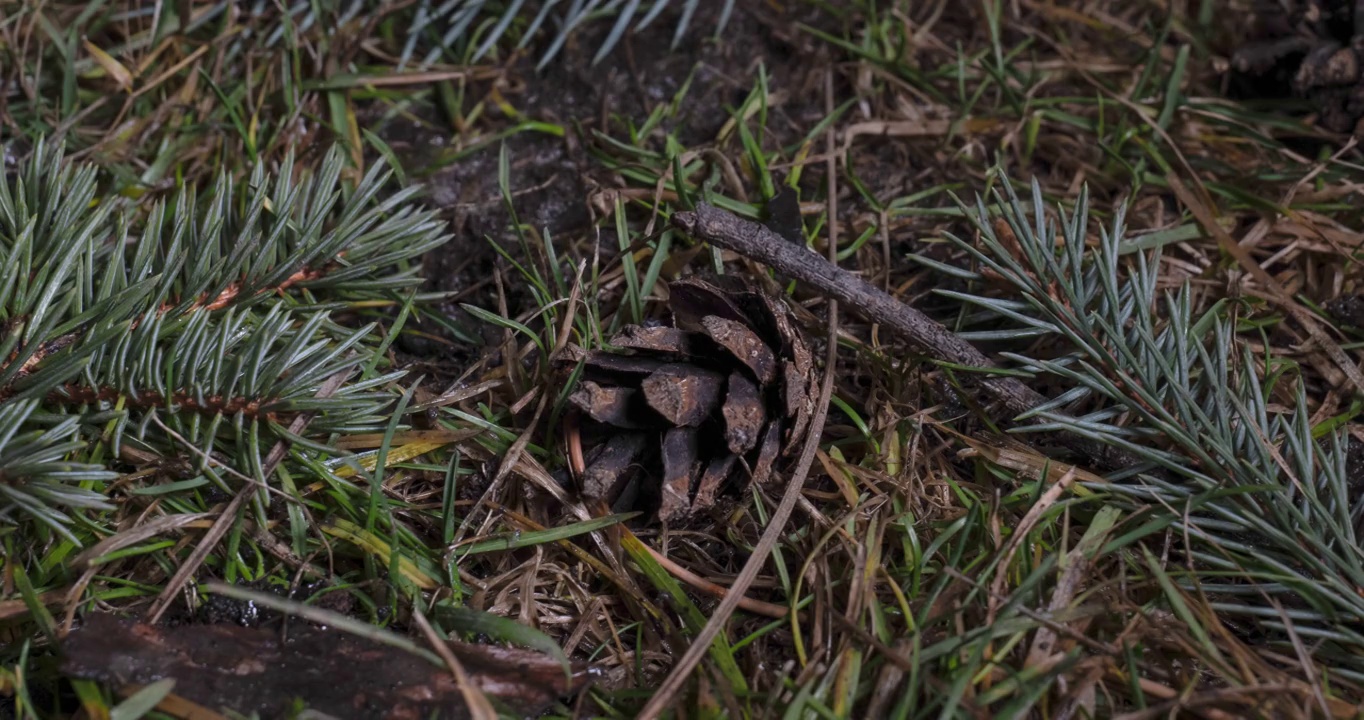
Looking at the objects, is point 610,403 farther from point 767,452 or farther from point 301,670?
point 301,670

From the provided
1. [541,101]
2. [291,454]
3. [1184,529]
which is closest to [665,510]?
[291,454]

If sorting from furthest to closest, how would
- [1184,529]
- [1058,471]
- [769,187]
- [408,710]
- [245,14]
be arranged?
1. [245,14]
2. [769,187]
3. [1058,471]
4. [1184,529]
5. [408,710]

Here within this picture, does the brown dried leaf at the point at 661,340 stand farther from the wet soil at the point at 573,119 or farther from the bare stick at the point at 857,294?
the wet soil at the point at 573,119

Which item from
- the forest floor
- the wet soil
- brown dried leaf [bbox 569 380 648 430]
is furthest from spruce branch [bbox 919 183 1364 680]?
the wet soil

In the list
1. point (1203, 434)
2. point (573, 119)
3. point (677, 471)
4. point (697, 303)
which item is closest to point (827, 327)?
point (697, 303)

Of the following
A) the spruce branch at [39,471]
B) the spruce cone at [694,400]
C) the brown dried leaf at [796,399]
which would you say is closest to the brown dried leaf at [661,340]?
the spruce cone at [694,400]

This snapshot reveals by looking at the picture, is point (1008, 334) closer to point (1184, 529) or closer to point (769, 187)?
point (1184, 529)

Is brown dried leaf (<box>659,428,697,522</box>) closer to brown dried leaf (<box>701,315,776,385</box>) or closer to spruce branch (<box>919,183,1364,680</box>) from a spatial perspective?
brown dried leaf (<box>701,315,776,385</box>)
